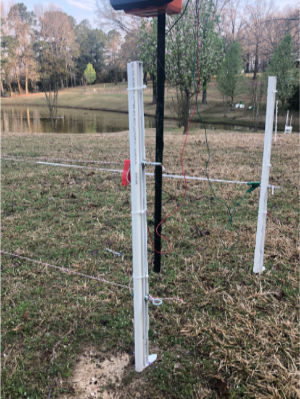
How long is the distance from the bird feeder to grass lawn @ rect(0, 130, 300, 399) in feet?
6.76

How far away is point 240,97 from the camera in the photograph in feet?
114

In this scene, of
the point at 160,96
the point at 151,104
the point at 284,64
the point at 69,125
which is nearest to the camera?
the point at 160,96

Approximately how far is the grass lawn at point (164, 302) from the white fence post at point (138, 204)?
275mm

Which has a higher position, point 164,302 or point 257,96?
point 257,96

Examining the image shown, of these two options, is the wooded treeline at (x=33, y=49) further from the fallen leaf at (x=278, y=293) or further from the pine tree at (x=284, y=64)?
the fallen leaf at (x=278, y=293)

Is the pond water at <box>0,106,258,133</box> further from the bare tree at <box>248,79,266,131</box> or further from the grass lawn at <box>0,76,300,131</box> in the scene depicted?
the grass lawn at <box>0,76,300,131</box>

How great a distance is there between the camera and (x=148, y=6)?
6.94ft

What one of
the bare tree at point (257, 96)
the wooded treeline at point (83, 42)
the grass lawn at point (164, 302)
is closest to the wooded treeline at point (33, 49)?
the wooded treeline at point (83, 42)

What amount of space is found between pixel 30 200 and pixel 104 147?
15.3ft

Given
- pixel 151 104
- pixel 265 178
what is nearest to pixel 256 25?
pixel 151 104

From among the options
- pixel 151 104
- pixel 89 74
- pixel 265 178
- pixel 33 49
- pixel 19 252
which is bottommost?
pixel 19 252

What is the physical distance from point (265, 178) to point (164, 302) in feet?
4.19

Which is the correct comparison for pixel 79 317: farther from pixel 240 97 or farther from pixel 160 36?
pixel 240 97

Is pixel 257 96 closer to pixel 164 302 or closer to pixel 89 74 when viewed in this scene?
pixel 164 302
